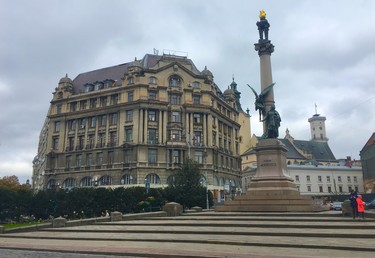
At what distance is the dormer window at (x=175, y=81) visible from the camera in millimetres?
62406

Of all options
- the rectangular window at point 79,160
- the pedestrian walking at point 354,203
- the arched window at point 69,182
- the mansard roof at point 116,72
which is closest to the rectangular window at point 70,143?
the rectangular window at point 79,160

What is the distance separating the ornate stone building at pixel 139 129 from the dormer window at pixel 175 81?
0.60ft

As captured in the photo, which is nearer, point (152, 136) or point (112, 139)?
point (152, 136)

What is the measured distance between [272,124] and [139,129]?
3460 centimetres

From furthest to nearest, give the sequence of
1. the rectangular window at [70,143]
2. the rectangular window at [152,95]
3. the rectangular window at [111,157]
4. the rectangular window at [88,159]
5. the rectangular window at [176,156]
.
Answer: the rectangular window at [70,143], the rectangular window at [88,159], the rectangular window at [152,95], the rectangular window at [111,157], the rectangular window at [176,156]

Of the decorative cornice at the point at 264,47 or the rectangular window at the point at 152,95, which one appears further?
the rectangular window at the point at 152,95

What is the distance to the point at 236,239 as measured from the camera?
1440 centimetres

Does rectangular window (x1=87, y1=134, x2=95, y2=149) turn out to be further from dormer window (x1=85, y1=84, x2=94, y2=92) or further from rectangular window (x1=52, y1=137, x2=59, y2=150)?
dormer window (x1=85, y1=84, x2=94, y2=92)

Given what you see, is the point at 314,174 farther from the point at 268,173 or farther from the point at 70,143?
the point at 268,173

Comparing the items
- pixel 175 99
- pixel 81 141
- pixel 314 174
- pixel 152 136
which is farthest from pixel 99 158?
pixel 314 174

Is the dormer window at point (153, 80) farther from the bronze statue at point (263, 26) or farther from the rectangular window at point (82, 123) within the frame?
the bronze statue at point (263, 26)

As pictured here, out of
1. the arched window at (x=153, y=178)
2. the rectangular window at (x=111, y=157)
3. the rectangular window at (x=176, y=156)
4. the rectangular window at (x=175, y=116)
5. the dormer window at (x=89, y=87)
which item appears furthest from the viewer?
the dormer window at (x=89, y=87)

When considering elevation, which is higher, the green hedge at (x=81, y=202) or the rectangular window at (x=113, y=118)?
the rectangular window at (x=113, y=118)

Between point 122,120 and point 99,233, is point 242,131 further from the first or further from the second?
point 99,233
